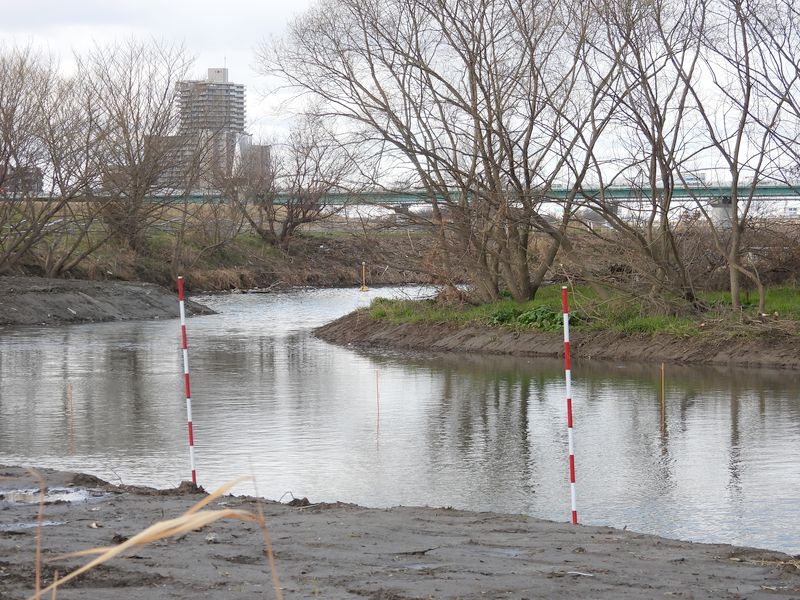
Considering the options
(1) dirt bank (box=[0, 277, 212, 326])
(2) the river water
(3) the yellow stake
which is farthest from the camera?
(3) the yellow stake

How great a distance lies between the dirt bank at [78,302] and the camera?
37.2 metres

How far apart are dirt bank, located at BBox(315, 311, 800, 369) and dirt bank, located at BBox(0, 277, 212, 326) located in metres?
11.4

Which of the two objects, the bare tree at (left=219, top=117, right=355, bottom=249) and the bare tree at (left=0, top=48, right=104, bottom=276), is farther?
the bare tree at (left=219, top=117, right=355, bottom=249)

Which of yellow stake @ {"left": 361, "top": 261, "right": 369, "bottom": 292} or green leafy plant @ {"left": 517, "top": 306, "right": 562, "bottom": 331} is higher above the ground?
yellow stake @ {"left": 361, "top": 261, "right": 369, "bottom": 292}

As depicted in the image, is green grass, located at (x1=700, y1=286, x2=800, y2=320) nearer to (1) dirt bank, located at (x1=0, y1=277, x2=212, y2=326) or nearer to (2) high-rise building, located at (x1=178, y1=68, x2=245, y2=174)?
(1) dirt bank, located at (x1=0, y1=277, x2=212, y2=326)

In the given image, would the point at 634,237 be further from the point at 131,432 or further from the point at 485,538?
the point at 485,538

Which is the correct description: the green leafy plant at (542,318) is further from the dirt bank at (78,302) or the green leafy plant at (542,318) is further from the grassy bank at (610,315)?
the dirt bank at (78,302)

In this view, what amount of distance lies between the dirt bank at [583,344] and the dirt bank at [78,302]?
447 inches

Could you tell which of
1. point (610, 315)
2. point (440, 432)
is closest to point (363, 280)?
point (610, 315)

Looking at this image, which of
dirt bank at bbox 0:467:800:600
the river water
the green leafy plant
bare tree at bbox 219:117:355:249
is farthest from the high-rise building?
dirt bank at bbox 0:467:800:600

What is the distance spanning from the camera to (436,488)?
35.9ft

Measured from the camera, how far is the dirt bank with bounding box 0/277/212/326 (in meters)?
37.2

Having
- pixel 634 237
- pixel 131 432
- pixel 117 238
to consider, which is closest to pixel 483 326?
pixel 634 237

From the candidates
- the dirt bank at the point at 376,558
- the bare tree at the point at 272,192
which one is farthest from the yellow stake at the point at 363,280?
the dirt bank at the point at 376,558
